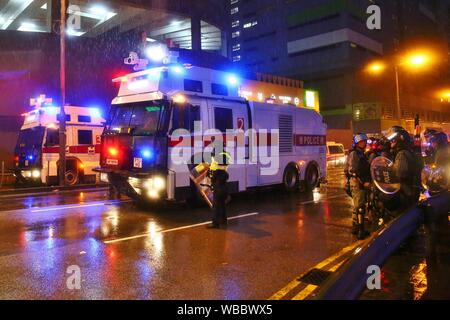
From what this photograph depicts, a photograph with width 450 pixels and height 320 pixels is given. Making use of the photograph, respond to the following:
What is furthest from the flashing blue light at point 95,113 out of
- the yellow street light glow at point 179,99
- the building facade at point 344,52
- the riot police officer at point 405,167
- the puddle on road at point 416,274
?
the building facade at point 344,52

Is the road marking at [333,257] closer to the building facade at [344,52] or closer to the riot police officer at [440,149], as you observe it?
the riot police officer at [440,149]

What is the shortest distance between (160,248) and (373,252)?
11.6ft

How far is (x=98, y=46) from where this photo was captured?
86.1 ft

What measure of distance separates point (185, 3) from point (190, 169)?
24.2 meters

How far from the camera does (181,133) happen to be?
9055 mm

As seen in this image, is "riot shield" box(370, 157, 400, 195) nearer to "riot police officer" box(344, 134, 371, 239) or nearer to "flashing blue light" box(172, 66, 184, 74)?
"riot police officer" box(344, 134, 371, 239)

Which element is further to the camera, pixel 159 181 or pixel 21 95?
pixel 21 95

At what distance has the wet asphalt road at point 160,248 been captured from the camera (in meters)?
4.70

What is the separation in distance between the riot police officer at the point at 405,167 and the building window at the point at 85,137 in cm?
1331

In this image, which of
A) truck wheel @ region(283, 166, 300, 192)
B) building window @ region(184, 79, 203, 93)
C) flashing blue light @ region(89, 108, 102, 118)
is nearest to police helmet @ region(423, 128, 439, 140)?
building window @ region(184, 79, 203, 93)

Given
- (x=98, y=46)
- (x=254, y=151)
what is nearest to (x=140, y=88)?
(x=254, y=151)

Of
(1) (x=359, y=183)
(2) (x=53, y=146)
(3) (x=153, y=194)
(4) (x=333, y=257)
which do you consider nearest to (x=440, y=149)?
(1) (x=359, y=183)

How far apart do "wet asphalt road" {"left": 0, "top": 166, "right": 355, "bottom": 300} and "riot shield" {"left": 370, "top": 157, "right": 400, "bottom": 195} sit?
1.20m

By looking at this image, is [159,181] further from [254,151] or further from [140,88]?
[254,151]
